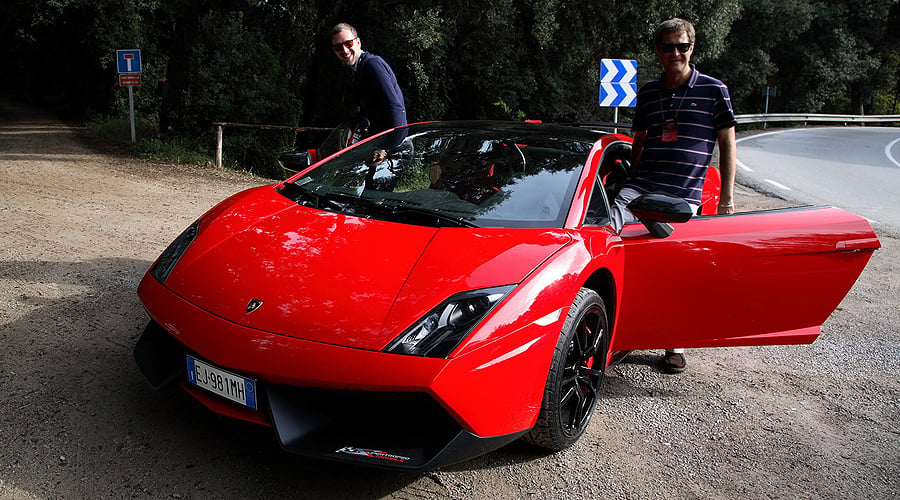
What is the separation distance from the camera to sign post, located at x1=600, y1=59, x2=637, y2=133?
11.9 meters

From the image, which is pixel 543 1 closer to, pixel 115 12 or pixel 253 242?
pixel 115 12

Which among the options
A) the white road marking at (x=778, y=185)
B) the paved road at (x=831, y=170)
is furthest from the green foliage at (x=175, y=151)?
the white road marking at (x=778, y=185)

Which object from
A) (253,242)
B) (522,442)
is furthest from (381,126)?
(522,442)

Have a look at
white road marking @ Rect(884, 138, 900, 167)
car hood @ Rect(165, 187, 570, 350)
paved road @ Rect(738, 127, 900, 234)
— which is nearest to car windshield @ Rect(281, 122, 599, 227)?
car hood @ Rect(165, 187, 570, 350)

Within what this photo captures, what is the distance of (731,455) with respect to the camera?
3105mm

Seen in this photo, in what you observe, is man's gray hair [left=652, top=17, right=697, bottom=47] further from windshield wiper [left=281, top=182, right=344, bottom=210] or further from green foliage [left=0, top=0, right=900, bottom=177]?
green foliage [left=0, top=0, right=900, bottom=177]

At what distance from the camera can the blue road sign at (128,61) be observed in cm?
1545

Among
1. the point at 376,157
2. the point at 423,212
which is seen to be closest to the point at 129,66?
the point at 376,157

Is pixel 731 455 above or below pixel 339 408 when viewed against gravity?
below

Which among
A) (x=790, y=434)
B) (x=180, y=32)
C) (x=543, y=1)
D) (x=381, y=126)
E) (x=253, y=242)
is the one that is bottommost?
(x=790, y=434)

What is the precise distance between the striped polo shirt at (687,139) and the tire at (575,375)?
112 cm

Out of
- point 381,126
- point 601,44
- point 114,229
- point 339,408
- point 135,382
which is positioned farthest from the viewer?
point 601,44

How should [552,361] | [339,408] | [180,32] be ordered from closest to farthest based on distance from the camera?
[339,408] → [552,361] → [180,32]

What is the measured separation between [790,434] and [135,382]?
10.2 ft
